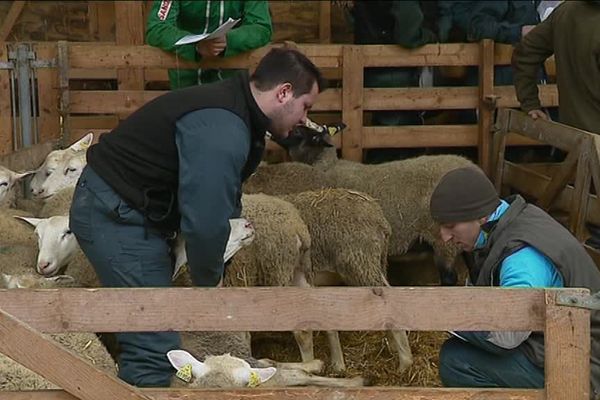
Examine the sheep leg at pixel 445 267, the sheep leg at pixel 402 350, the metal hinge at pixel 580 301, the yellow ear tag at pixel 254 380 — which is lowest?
the sheep leg at pixel 402 350

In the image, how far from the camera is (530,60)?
6672mm

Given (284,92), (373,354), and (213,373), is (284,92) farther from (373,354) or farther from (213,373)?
(373,354)

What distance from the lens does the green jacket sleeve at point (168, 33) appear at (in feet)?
22.8

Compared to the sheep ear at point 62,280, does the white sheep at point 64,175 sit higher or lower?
higher

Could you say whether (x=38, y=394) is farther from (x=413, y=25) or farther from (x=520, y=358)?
(x=413, y=25)

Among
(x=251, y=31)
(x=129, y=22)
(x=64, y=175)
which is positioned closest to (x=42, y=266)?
(x=64, y=175)

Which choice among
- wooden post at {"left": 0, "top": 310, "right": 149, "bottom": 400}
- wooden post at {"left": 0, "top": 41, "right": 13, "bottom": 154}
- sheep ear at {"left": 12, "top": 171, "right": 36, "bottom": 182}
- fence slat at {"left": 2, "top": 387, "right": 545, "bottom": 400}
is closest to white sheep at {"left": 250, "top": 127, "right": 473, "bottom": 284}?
sheep ear at {"left": 12, "top": 171, "right": 36, "bottom": 182}

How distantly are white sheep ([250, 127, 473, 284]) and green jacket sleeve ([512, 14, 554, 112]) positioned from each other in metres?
0.57

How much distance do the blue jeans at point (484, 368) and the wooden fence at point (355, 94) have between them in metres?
3.50

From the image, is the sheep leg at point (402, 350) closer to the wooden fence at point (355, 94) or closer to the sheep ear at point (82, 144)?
the wooden fence at point (355, 94)

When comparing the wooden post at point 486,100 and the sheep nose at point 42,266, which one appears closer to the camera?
the sheep nose at point 42,266

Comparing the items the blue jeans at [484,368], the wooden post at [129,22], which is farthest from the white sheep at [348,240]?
the wooden post at [129,22]

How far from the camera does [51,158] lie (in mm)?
6785

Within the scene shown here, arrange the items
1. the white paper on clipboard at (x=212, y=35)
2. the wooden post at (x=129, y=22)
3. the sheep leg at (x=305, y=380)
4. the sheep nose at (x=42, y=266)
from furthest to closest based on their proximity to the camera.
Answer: the wooden post at (x=129, y=22) → the white paper on clipboard at (x=212, y=35) → the sheep nose at (x=42, y=266) → the sheep leg at (x=305, y=380)
